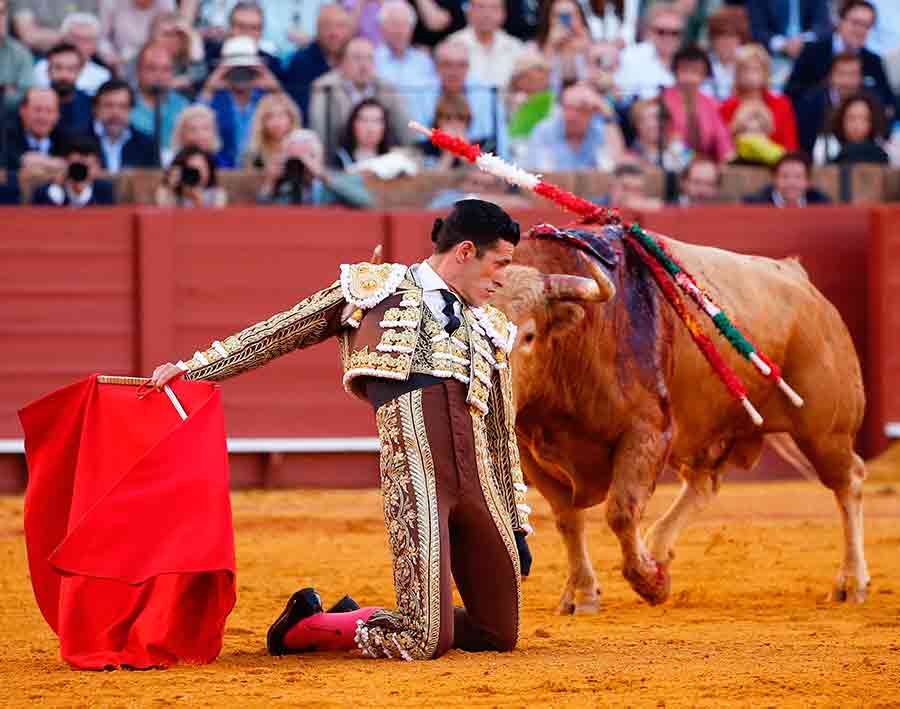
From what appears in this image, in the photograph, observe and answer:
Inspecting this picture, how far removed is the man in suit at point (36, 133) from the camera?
8820 mm

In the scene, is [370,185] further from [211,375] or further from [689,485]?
[211,375]

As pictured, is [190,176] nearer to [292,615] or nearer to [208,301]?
[208,301]

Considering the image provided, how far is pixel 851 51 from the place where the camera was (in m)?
10.6

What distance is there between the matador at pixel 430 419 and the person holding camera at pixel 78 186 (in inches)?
205

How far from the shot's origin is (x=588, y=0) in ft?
34.3

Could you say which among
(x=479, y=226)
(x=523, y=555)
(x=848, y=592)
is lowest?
(x=848, y=592)

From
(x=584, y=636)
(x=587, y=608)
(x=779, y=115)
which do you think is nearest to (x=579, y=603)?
(x=587, y=608)

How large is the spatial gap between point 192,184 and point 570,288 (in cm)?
465

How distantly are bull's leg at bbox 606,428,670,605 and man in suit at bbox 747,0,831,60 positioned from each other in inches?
234

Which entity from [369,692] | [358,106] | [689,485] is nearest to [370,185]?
[358,106]

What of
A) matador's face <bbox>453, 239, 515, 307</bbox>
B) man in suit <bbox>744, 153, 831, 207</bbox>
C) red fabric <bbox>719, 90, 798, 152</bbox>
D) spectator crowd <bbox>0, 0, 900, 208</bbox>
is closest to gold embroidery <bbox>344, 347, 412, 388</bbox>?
matador's face <bbox>453, 239, 515, 307</bbox>

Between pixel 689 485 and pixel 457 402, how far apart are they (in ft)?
8.38

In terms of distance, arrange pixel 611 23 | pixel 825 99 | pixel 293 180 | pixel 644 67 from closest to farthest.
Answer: pixel 293 180 < pixel 825 99 < pixel 644 67 < pixel 611 23

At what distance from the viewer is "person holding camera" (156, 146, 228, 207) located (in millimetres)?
9211
